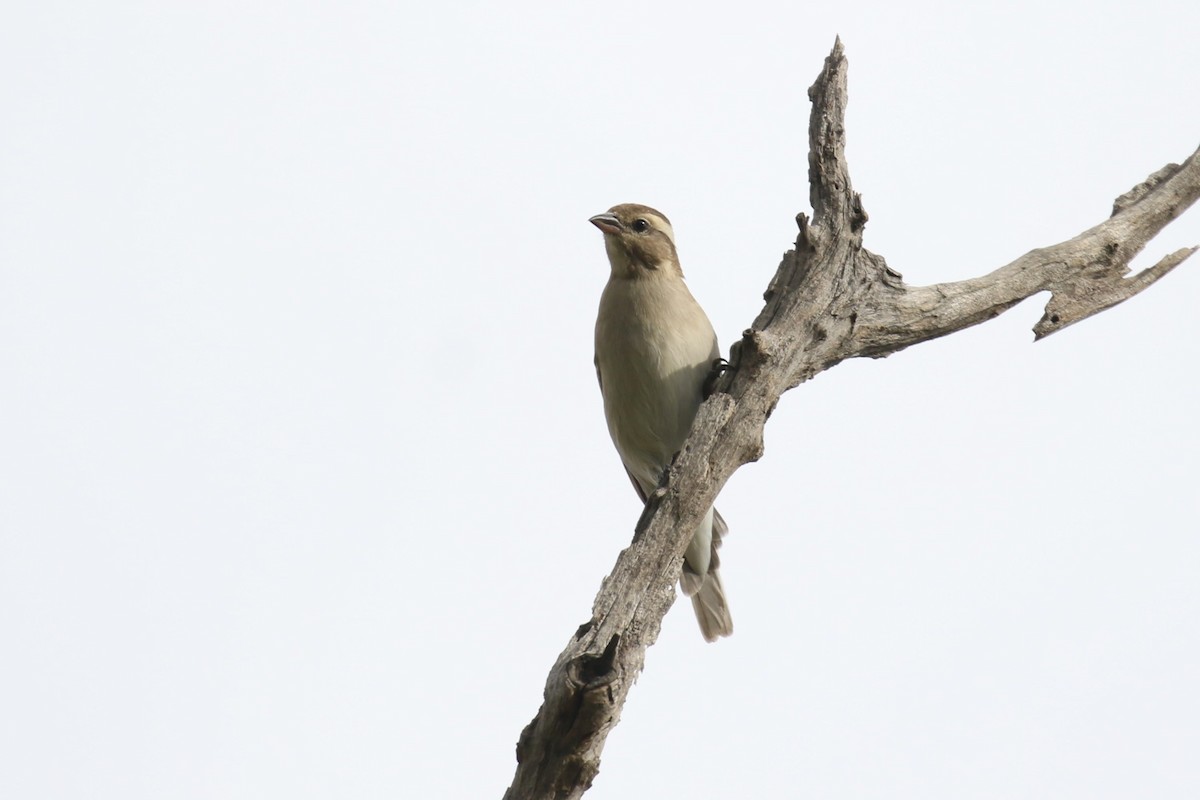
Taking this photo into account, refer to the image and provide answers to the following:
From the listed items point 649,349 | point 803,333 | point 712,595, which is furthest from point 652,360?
point 712,595

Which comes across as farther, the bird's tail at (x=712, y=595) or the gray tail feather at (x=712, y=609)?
the gray tail feather at (x=712, y=609)

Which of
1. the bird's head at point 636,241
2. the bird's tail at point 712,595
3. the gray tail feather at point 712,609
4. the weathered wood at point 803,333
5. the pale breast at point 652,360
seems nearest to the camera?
the weathered wood at point 803,333

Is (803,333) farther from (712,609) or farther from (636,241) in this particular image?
(712,609)

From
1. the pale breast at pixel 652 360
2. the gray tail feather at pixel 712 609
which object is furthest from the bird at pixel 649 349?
the gray tail feather at pixel 712 609

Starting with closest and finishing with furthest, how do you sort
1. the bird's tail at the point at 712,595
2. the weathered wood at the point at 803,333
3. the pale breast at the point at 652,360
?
the weathered wood at the point at 803,333
the pale breast at the point at 652,360
the bird's tail at the point at 712,595

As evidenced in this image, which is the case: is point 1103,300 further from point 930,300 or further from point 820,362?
point 820,362

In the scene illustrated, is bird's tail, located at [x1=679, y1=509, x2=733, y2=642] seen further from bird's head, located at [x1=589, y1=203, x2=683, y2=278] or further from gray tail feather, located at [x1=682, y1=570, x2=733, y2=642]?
bird's head, located at [x1=589, y1=203, x2=683, y2=278]

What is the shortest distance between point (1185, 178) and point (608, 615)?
4.14 meters

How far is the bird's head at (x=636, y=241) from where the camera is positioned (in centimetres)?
757

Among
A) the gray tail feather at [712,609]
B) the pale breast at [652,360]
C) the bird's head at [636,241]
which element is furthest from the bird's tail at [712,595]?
the bird's head at [636,241]

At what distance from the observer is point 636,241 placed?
7570 mm

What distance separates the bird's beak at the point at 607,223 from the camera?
25.0 ft

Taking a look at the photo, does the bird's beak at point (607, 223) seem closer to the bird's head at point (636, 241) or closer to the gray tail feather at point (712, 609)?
the bird's head at point (636, 241)

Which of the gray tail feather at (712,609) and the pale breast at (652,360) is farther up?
the pale breast at (652,360)
